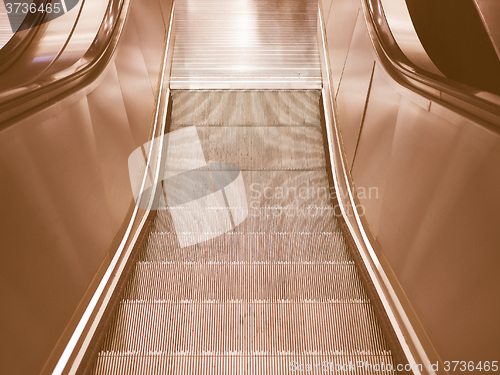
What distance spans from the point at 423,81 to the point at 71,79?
1742 millimetres

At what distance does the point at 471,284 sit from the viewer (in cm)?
151

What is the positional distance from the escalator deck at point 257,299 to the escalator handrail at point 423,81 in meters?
1.38

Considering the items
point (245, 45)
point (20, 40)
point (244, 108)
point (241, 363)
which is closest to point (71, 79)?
point (20, 40)

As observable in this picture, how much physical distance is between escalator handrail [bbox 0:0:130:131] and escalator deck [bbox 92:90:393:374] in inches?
53.4

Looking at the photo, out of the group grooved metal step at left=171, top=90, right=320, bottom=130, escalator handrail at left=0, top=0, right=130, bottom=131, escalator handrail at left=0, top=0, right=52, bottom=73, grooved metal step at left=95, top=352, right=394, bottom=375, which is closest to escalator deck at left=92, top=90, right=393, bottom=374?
grooved metal step at left=95, top=352, right=394, bottom=375

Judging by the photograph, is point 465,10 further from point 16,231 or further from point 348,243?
point 16,231

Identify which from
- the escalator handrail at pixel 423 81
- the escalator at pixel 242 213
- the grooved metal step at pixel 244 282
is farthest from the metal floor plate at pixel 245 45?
the grooved metal step at pixel 244 282

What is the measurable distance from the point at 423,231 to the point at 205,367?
1365 millimetres

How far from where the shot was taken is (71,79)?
1978mm

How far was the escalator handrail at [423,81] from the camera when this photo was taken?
1389mm

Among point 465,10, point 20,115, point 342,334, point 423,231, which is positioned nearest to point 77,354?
point 20,115

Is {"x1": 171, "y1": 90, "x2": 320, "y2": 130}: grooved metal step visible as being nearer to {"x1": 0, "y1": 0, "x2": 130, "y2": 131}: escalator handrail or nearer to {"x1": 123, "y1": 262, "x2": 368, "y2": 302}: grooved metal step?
{"x1": 0, "y1": 0, "x2": 130, "y2": 131}: escalator handrail

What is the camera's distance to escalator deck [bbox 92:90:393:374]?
7.09 ft

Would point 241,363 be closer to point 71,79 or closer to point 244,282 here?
point 244,282
